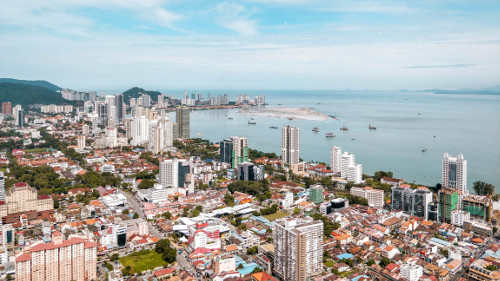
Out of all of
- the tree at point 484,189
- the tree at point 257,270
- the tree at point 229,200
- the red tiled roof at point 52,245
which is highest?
the tree at point 484,189

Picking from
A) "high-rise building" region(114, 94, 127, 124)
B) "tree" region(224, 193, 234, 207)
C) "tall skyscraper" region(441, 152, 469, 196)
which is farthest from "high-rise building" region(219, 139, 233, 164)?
"high-rise building" region(114, 94, 127, 124)

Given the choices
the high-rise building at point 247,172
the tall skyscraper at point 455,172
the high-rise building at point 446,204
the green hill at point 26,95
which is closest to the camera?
the high-rise building at point 446,204

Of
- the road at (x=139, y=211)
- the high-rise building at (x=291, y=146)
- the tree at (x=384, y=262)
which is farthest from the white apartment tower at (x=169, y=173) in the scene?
the tree at (x=384, y=262)

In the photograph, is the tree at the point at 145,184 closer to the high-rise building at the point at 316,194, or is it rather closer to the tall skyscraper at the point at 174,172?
the tall skyscraper at the point at 174,172

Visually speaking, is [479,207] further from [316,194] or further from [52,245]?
[52,245]

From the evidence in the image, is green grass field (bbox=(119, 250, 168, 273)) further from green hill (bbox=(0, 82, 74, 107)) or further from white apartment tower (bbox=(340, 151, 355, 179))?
green hill (bbox=(0, 82, 74, 107))

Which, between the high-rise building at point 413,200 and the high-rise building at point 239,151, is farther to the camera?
the high-rise building at point 239,151

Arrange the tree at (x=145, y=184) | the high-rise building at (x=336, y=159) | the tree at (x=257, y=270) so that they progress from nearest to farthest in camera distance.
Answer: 1. the tree at (x=257, y=270)
2. the tree at (x=145, y=184)
3. the high-rise building at (x=336, y=159)
